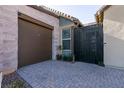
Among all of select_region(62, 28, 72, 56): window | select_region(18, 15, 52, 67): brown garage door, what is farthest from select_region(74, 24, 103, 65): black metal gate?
select_region(18, 15, 52, 67): brown garage door

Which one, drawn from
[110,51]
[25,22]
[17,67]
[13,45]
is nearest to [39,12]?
[25,22]

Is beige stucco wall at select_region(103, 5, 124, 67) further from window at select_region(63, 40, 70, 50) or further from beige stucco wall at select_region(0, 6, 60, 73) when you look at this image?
beige stucco wall at select_region(0, 6, 60, 73)

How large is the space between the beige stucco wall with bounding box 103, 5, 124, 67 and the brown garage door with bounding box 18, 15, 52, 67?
3.51 metres

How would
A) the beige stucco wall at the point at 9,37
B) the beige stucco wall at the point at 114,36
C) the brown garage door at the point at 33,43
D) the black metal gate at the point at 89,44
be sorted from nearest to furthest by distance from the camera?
the beige stucco wall at the point at 9,37 → the beige stucco wall at the point at 114,36 → the brown garage door at the point at 33,43 → the black metal gate at the point at 89,44

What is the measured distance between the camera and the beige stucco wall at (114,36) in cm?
558

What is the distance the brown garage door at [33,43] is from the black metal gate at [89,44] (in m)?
1.83

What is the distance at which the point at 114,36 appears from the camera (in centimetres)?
581

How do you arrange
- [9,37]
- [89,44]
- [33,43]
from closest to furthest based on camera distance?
[9,37] → [33,43] → [89,44]

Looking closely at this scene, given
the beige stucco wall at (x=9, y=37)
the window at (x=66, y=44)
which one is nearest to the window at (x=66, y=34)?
the window at (x=66, y=44)

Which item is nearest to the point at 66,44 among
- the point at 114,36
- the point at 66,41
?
the point at 66,41

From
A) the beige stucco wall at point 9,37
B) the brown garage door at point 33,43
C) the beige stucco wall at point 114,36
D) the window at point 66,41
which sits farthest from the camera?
the window at point 66,41

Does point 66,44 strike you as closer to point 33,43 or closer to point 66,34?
point 66,34

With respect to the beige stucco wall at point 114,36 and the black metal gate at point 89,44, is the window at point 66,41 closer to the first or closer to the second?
the black metal gate at point 89,44

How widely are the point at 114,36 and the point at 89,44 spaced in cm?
180
